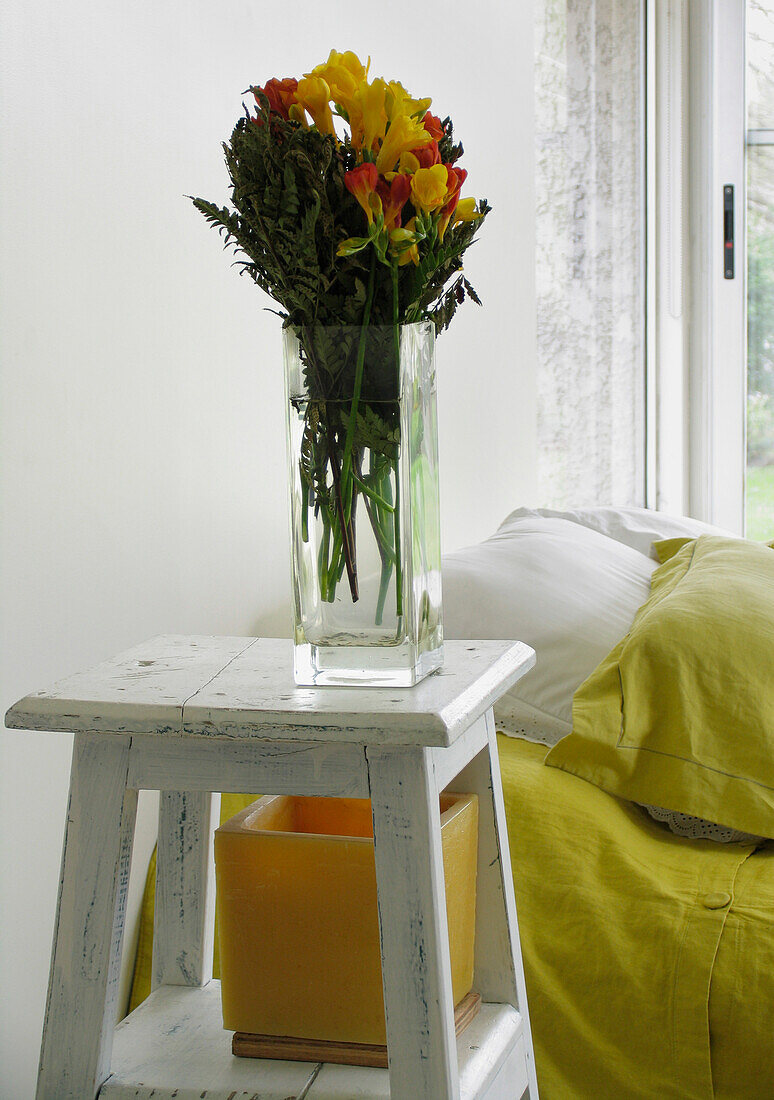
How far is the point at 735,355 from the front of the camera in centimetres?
274

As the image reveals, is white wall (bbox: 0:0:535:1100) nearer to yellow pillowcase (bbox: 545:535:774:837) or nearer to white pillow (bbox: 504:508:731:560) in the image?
yellow pillowcase (bbox: 545:535:774:837)

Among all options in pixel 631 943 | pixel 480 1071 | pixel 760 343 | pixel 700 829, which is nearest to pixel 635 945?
pixel 631 943

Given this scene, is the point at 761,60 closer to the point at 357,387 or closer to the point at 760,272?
the point at 760,272

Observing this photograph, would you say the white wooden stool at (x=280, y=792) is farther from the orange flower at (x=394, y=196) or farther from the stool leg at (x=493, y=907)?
the orange flower at (x=394, y=196)

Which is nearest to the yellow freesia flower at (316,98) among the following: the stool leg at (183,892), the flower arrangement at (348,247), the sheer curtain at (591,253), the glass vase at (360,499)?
the flower arrangement at (348,247)

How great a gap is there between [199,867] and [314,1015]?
17 cm

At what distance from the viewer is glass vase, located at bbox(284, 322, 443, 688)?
566mm

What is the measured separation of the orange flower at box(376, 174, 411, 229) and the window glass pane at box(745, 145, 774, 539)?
2428mm

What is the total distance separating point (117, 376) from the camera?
93 centimetres

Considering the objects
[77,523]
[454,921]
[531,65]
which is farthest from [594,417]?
[454,921]

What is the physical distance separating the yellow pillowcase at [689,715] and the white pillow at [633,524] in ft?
1.82

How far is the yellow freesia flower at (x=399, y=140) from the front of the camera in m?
0.53

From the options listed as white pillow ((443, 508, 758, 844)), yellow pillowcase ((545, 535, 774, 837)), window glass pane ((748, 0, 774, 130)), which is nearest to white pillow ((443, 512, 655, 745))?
white pillow ((443, 508, 758, 844))

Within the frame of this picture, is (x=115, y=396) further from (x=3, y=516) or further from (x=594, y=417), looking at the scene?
(x=594, y=417)
